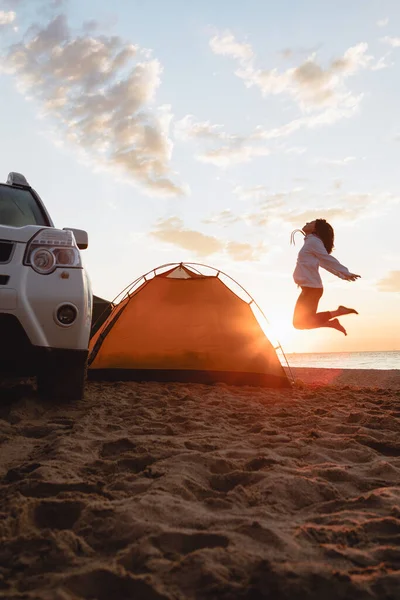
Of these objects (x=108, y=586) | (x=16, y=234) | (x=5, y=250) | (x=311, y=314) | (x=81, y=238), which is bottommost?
(x=108, y=586)

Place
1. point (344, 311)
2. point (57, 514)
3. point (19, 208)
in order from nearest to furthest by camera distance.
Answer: point (57, 514), point (19, 208), point (344, 311)

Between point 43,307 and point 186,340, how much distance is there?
10.8 ft

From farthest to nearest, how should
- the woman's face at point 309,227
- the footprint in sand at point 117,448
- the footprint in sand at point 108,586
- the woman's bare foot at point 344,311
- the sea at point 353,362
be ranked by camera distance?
the sea at point 353,362 → the woman's face at point 309,227 → the woman's bare foot at point 344,311 → the footprint in sand at point 117,448 → the footprint in sand at point 108,586

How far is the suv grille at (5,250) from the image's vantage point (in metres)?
3.71

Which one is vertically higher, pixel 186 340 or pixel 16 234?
pixel 16 234

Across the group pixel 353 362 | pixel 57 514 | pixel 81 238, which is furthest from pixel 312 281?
pixel 353 362

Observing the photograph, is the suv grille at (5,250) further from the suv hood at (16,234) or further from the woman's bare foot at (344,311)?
the woman's bare foot at (344,311)

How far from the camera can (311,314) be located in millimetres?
6547

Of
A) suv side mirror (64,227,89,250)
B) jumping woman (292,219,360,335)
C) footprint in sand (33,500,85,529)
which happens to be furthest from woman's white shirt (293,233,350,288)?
footprint in sand (33,500,85,529)

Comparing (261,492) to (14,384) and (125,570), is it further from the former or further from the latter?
(14,384)

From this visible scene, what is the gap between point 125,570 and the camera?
4.97 feet

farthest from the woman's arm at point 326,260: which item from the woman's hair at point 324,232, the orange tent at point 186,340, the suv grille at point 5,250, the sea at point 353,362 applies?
the sea at point 353,362

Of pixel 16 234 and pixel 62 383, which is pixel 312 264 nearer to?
pixel 62 383

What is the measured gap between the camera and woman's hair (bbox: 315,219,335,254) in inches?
268
